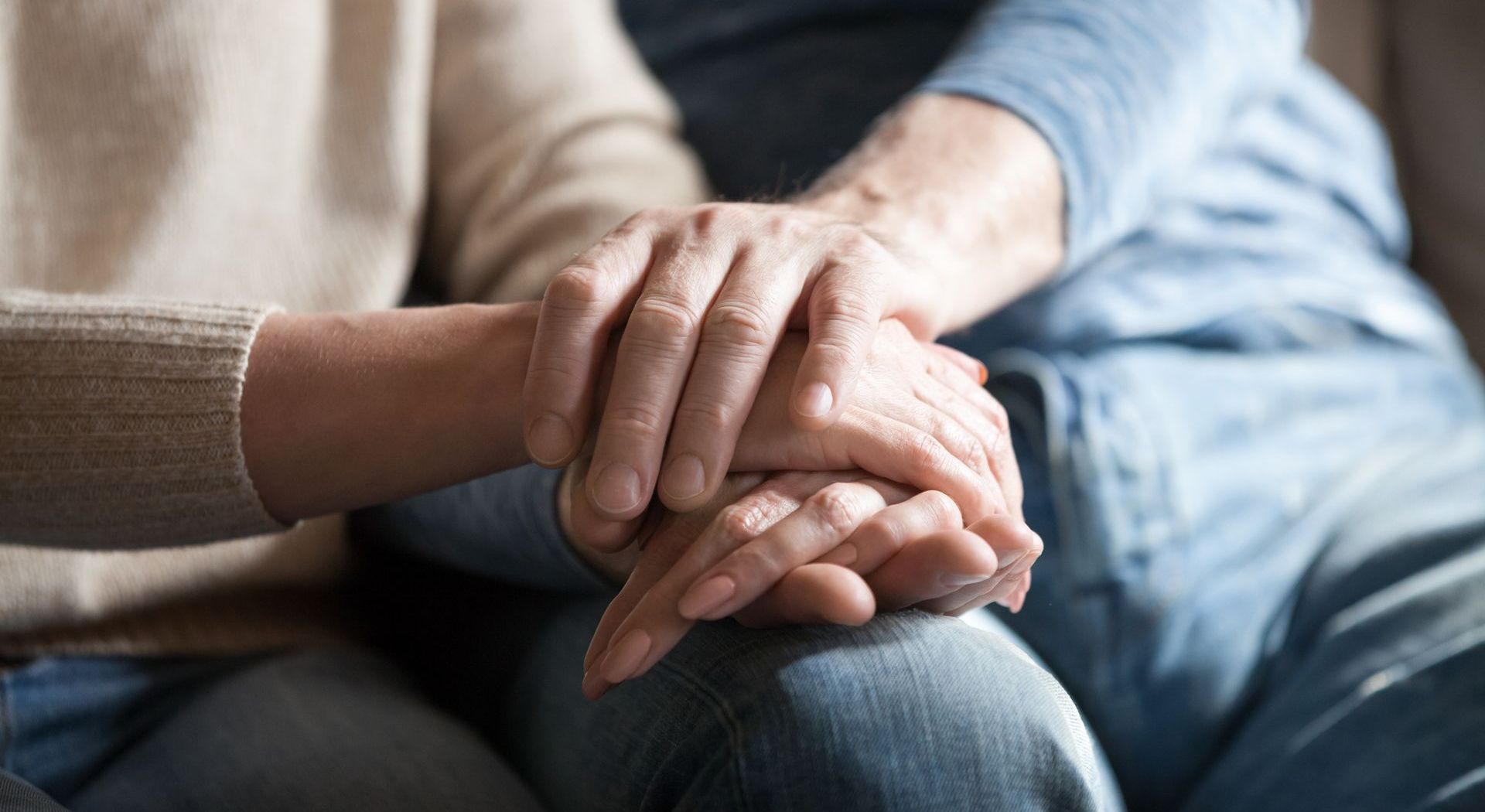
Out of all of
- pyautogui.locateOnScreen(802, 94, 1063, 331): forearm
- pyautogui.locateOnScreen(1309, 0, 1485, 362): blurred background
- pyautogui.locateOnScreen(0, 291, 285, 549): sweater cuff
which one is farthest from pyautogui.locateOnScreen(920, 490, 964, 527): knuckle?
pyautogui.locateOnScreen(1309, 0, 1485, 362): blurred background

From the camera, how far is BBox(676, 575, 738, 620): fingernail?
44cm

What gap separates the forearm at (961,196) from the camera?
0.70 m

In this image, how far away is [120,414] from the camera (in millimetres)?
551

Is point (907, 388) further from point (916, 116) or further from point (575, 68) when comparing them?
point (575, 68)

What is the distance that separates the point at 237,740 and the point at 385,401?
0.25m

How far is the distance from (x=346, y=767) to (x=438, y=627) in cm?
25

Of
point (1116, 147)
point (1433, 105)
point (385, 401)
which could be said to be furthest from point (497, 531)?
point (1433, 105)

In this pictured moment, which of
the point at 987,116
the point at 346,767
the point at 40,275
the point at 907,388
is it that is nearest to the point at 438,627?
the point at 346,767

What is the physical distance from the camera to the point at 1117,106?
0.85 metres

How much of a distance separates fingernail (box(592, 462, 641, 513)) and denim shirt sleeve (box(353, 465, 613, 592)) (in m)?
0.16

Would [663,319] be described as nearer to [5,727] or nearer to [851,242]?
[851,242]

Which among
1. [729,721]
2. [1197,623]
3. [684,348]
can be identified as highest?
[684,348]

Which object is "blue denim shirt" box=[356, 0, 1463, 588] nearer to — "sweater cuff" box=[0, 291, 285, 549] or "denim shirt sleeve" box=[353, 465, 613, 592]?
"denim shirt sleeve" box=[353, 465, 613, 592]

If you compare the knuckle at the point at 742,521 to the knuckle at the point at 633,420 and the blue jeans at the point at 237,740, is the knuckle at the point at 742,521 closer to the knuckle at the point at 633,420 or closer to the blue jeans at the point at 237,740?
the knuckle at the point at 633,420
